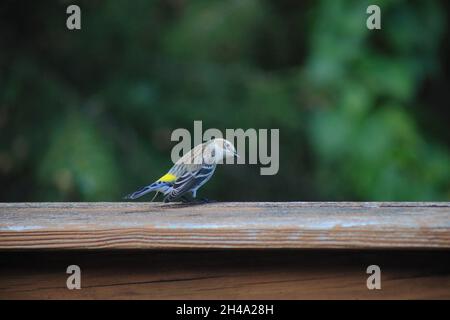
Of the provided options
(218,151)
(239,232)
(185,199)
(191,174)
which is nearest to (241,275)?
(239,232)

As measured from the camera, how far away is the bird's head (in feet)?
10.3

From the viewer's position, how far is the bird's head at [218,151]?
313 cm

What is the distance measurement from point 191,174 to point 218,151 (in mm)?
262

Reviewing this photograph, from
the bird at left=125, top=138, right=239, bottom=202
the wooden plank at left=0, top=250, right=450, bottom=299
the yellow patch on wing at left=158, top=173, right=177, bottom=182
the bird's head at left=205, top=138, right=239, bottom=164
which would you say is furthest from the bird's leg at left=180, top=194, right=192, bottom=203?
the wooden plank at left=0, top=250, right=450, bottom=299

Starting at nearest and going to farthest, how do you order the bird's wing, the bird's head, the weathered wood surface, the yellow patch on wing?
1. the weathered wood surface
2. the bird's wing
3. the yellow patch on wing
4. the bird's head

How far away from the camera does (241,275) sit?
1742 millimetres

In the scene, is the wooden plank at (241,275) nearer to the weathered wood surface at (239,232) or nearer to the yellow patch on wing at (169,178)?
the weathered wood surface at (239,232)

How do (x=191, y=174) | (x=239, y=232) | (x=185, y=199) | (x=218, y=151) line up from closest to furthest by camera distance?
(x=239, y=232) < (x=185, y=199) < (x=191, y=174) < (x=218, y=151)

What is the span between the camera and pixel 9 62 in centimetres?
654

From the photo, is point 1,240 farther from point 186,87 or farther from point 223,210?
point 186,87

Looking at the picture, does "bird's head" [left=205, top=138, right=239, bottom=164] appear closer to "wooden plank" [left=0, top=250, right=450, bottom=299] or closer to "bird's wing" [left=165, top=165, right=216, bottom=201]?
"bird's wing" [left=165, top=165, right=216, bottom=201]

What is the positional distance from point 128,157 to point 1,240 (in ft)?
16.5

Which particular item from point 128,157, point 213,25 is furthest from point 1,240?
point 213,25

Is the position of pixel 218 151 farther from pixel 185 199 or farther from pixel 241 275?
pixel 241 275
